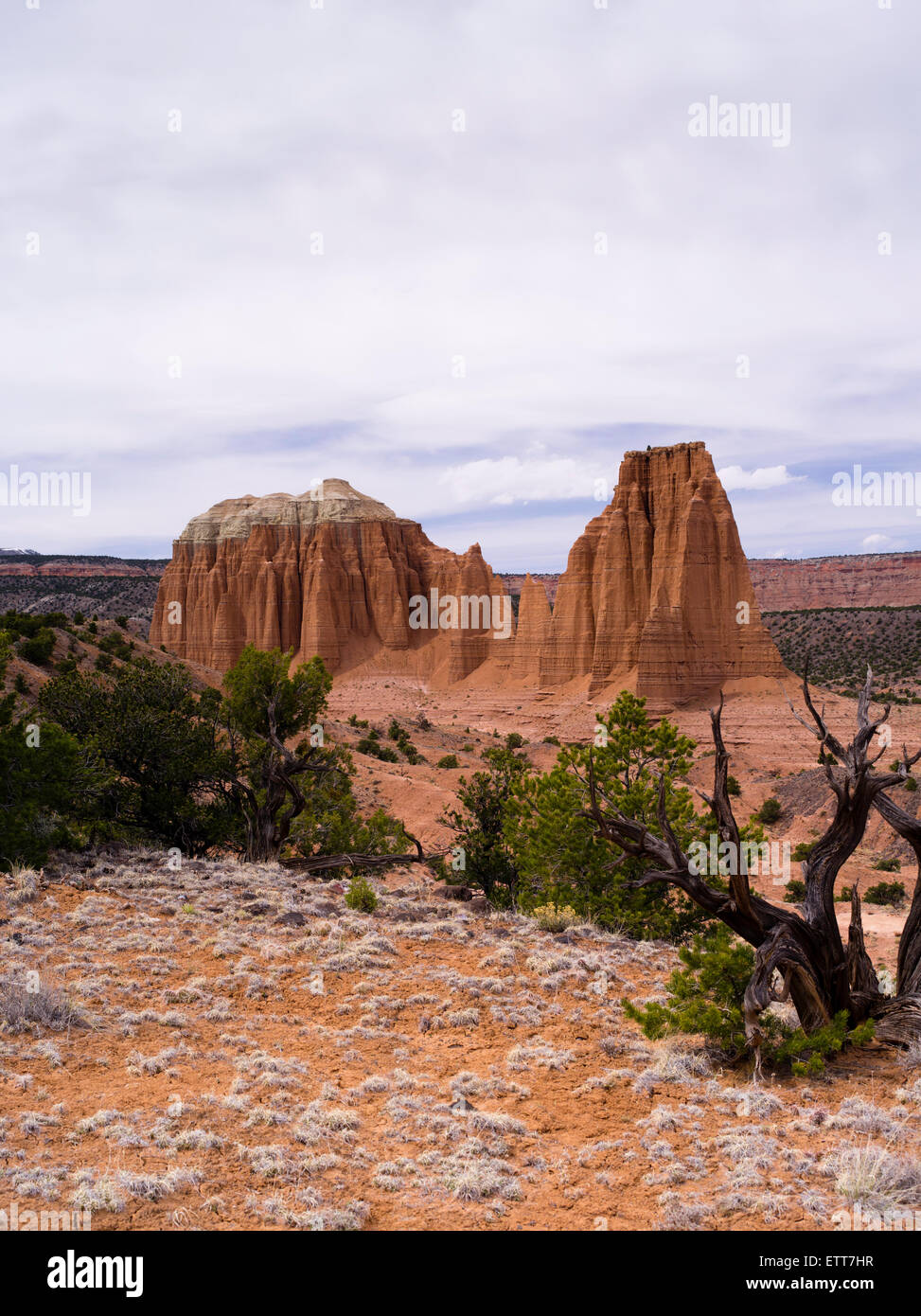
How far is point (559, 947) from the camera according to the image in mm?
11500

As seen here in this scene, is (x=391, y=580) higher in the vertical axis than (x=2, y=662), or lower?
higher

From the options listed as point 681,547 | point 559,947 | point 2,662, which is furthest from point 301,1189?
point 681,547

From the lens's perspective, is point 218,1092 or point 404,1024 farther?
point 404,1024

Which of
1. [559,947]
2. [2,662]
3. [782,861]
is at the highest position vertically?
[2,662]

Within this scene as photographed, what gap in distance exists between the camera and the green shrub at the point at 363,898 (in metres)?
13.2

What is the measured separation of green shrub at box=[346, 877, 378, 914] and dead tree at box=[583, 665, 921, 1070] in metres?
6.11

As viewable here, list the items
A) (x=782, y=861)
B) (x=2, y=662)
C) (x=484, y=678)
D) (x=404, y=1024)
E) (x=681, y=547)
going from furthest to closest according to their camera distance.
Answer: (x=484, y=678) → (x=681, y=547) → (x=782, y=861) → (x=2, y=662) → (x=404, y=1024)

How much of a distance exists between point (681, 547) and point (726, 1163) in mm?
64707

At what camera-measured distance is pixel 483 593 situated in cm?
9706

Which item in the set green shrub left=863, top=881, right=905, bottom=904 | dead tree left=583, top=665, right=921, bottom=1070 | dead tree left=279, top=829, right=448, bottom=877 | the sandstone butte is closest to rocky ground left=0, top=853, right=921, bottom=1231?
dead tree left=583, top=665, right=921, bottom=1070

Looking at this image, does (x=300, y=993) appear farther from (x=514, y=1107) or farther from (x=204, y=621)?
(x=204, y=621)

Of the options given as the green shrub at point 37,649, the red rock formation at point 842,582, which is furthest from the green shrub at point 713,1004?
the red rock formation at point 842,582

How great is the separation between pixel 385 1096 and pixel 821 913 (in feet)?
14.5

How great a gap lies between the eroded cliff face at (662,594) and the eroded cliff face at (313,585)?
20275 millimetres
